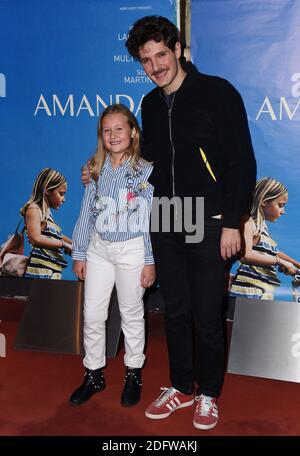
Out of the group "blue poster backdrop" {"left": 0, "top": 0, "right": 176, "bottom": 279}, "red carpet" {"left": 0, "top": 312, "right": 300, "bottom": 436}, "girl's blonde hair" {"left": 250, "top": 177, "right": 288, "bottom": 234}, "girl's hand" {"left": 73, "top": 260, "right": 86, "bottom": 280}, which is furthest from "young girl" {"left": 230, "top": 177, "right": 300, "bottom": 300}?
"girl's hand" {"left": 73, "top": 260, "right": 86, "bottom": 280}

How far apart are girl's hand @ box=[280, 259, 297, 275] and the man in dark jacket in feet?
3.34

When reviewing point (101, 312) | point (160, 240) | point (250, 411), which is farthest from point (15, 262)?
point (250, 411)

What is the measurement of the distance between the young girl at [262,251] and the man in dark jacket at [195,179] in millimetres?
993

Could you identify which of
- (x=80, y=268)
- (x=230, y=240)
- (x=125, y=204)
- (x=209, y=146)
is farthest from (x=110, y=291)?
(x=209, y=146)

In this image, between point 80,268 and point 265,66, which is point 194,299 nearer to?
point 80,268

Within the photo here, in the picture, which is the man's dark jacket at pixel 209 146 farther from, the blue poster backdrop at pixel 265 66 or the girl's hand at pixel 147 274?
the blue poster backdrop at pixel 265 66

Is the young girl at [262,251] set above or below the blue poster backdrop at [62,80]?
below

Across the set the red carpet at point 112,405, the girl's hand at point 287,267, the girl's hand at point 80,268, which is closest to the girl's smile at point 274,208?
the girl's hand at point 287,267

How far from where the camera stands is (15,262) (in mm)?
3299

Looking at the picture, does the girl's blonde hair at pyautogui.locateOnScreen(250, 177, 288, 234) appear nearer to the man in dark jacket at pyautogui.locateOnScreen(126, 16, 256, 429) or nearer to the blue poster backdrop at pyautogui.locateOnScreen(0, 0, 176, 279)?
the blue poster backdrop at pyautogui.locateOnScreen(0, 0, 176, 279)

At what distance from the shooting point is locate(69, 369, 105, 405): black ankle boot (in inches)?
87.0

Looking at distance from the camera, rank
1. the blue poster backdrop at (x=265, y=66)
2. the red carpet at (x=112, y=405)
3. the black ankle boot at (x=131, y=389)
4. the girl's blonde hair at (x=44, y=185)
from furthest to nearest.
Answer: the girl's blonde hair at (x=44, y=185) → the blue poster backdrop at (x=265, y=66) → the black ankle boot at (x=131, y=389) → the red carpet at (x=112, y=405)

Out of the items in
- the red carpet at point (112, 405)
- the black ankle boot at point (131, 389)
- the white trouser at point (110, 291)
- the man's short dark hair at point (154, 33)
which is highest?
the man's short dark hair at point (154, 33)

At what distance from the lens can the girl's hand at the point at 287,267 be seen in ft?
9.53
